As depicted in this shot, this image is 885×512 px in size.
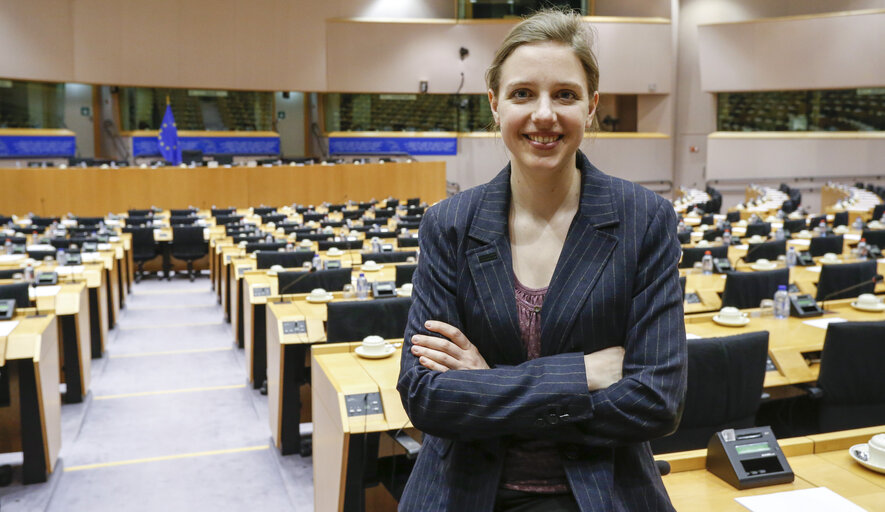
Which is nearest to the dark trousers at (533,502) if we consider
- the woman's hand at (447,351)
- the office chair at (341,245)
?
the woman's hand at (447,351)

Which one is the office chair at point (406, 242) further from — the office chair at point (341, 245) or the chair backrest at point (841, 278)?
the chair backrest at point (841, 278)

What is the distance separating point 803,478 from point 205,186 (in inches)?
650

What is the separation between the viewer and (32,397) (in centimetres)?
452

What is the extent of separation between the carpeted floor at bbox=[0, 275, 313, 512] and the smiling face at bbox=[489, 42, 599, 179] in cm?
346

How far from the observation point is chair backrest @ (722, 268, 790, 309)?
5.85m

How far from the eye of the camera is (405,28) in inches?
921

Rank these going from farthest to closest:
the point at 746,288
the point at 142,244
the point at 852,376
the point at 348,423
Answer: the point at 142,244 < the point at 746,288 < the point at 852,376 < the point at 348,423

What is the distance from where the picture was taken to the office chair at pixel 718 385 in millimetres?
3506

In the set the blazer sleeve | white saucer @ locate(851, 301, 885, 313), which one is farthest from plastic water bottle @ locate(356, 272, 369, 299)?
the blazer sleeve

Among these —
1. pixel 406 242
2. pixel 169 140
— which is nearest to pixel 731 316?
pixel 406 242

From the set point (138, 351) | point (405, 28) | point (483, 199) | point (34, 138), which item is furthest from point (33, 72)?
point (483, 199)

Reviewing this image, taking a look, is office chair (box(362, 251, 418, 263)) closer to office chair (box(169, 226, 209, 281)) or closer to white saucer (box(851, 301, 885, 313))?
white saucer (box(851, 301, 885, 313))

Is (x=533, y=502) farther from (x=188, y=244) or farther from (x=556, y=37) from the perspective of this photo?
(x=188, y=244)

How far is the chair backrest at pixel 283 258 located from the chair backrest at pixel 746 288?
3.64m
